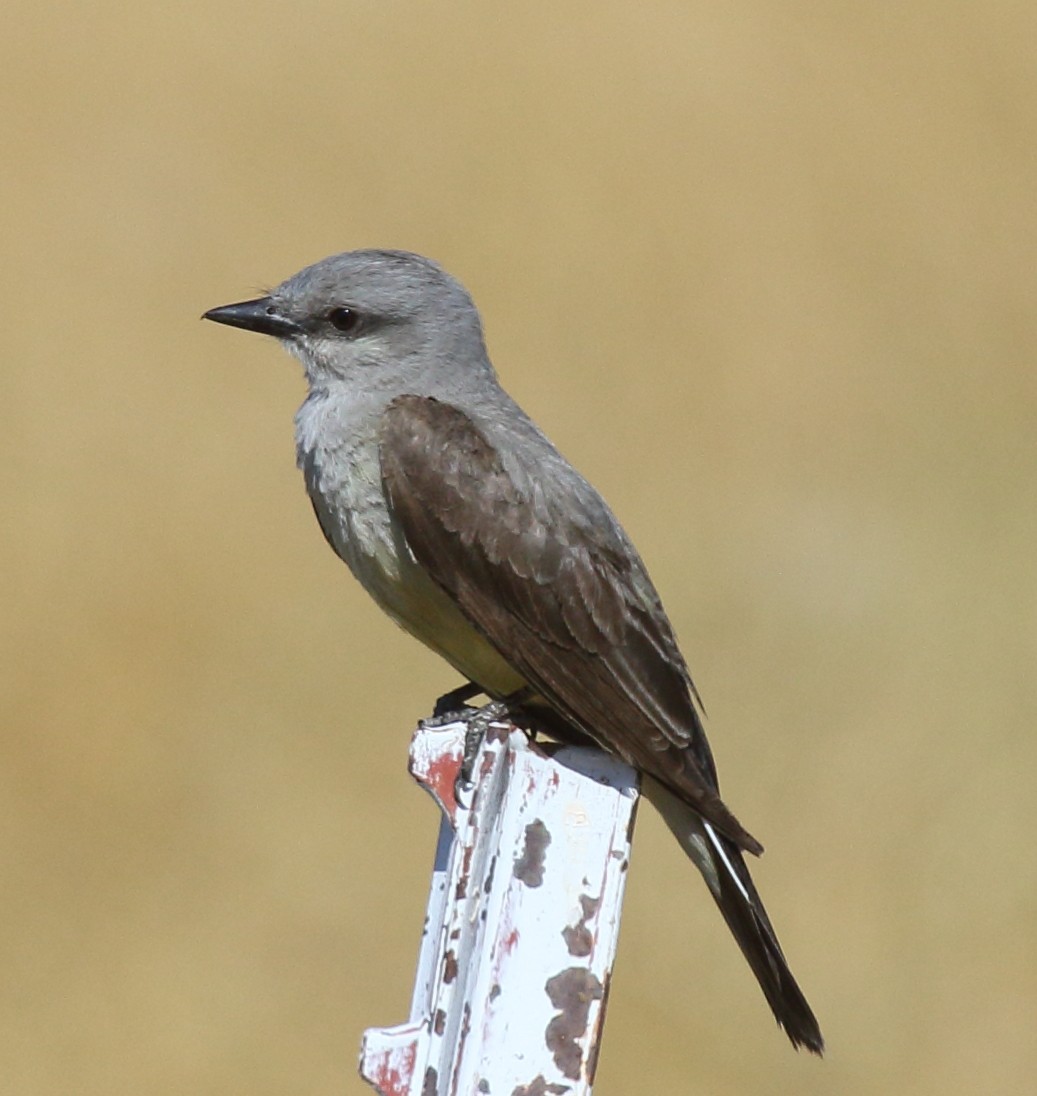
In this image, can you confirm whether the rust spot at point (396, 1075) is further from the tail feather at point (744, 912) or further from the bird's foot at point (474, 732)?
the tail feather at point (744, 912)

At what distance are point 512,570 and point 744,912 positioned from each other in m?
0.99

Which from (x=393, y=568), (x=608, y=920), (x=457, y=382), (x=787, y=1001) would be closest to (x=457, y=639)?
(x=393, y=568)

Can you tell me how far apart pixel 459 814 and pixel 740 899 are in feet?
4.00

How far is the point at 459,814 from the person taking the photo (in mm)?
3055

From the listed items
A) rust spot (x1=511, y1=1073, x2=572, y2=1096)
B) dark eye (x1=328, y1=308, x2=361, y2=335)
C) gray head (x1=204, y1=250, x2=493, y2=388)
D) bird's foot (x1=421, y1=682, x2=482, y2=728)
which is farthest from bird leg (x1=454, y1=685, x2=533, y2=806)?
dark eye (x1=328, y1=308, x2=361, y2=335)

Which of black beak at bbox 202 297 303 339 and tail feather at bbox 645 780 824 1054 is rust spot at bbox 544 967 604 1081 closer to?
tail feather at bbox 645 780 824 1054

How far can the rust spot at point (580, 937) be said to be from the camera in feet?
9.27

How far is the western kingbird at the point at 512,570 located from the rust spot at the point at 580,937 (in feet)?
3.78

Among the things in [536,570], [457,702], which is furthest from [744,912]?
[457,702]

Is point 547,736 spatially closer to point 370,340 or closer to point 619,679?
point 619,679

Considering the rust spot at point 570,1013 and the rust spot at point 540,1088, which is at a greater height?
the rust spot at point 570,1013

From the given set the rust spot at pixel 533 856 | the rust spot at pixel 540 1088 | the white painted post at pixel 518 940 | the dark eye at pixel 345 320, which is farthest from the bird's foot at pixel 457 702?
the rust spot at pixel 540 1088

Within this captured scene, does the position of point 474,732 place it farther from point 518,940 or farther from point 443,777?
point 518,940

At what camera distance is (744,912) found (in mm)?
4039
